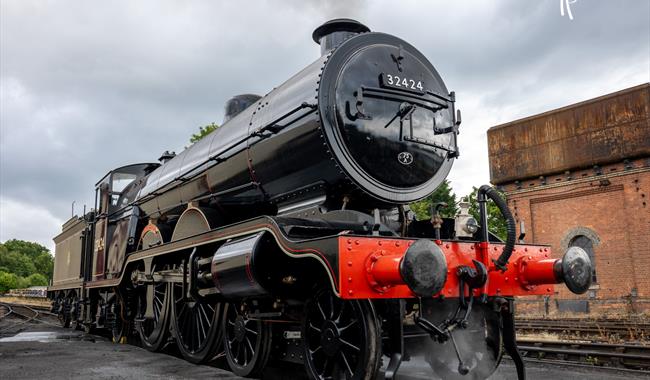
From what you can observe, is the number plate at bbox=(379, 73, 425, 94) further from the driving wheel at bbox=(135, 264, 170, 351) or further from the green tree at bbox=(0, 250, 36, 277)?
the green tree at bbox=(0, 250, 36, 277)

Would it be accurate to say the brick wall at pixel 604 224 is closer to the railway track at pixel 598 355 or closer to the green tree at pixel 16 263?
the railway track at pixel 598 355

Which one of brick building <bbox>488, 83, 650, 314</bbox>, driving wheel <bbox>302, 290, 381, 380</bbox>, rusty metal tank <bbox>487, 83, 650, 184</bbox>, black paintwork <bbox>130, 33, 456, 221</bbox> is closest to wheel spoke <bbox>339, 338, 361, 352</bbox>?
driving wheel <bbox>302, 290, 381, 380</bbox>

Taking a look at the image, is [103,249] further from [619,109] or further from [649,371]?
[619,109]

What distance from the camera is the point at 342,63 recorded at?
4.55 metres

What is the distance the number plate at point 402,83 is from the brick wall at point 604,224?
12.5m

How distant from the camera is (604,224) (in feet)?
51.2

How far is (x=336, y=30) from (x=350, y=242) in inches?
104

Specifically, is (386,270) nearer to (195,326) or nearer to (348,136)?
(348,136)

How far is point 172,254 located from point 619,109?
14.3 meters

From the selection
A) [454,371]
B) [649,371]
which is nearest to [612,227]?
[649,371]

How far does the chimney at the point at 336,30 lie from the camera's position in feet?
17.1

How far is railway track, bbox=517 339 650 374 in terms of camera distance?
6262 millimetres

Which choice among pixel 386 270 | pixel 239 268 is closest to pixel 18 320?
pixel 239 268

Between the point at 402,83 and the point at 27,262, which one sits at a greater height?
the point at 27,262
